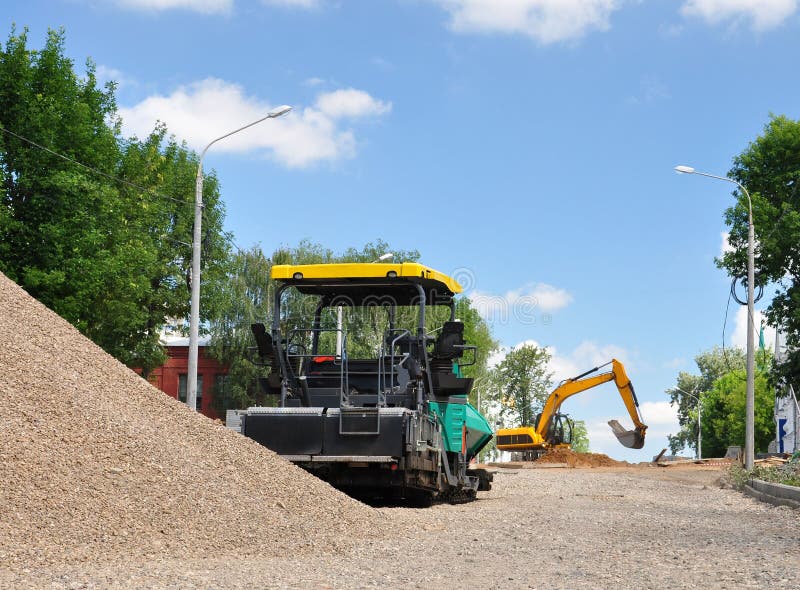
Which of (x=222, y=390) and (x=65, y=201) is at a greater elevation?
(x=65, y=201)

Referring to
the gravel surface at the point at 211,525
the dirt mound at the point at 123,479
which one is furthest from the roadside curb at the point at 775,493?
the dirt mound at the point at 123,479

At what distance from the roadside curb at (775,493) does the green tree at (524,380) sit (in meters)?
55.6

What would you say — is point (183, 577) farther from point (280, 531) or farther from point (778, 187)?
point (778, 187)

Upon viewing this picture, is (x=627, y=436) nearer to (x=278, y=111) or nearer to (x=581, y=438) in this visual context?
(x=278, y=111)

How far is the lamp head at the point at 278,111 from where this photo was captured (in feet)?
75.0

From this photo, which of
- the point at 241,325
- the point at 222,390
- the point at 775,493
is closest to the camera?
the point at 775,493

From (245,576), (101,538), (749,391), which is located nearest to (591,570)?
(245,576)

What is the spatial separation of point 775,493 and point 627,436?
1645cm

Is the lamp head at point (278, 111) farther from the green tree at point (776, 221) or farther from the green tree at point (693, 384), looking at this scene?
the green tree at point (693, 384)

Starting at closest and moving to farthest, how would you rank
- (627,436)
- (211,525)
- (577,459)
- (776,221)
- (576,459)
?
(211,525)
(627,436)
(776,221)
(576,459)
(577,459)

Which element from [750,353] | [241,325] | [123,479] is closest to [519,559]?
[123,479]

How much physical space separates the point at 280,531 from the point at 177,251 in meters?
37.7

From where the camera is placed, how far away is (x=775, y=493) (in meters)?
18.6

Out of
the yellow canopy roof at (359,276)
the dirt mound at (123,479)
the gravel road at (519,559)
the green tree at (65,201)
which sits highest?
the green tree at (65,201)
